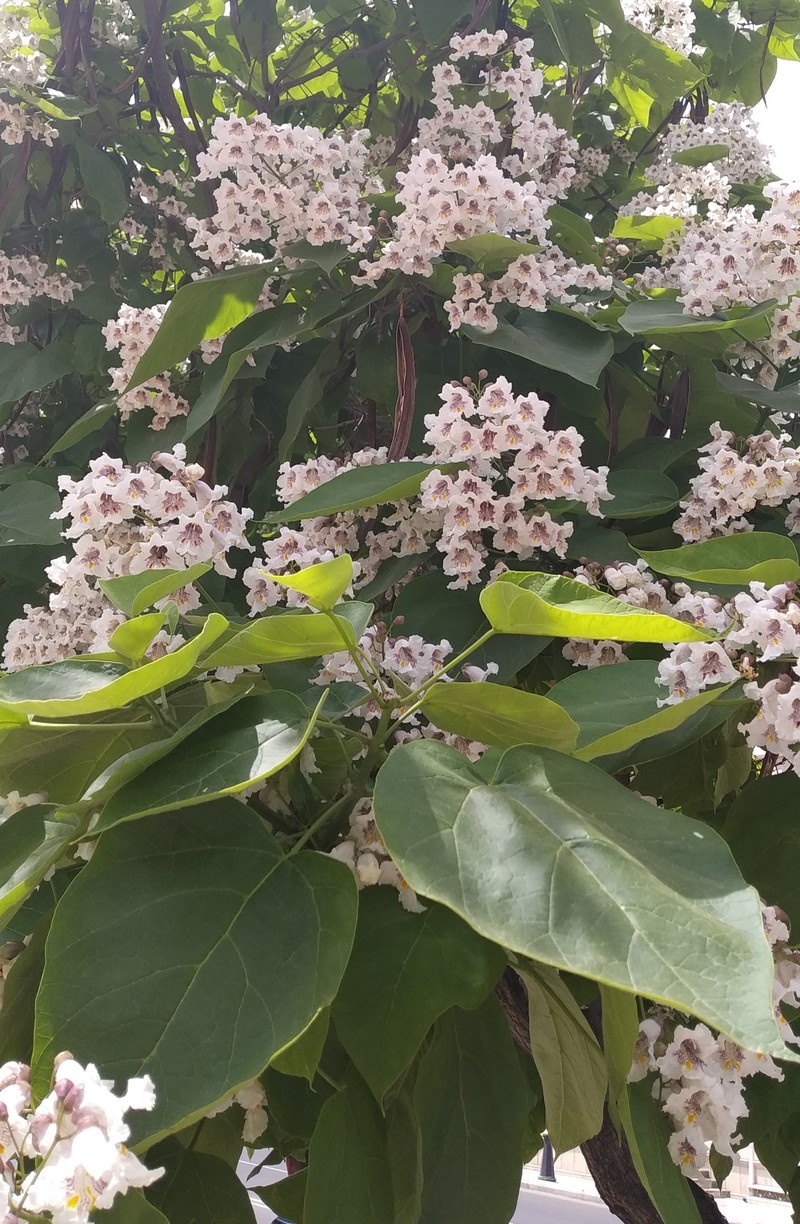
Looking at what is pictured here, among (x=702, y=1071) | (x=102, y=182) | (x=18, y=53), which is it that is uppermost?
(x=18, y=53)

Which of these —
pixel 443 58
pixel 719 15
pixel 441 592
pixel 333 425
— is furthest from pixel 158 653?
pixel 719 15

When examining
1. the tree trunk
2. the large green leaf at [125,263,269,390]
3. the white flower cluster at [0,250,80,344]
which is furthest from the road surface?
the large green leaf at [125,263,269,390]

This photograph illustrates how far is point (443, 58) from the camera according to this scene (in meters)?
1.30

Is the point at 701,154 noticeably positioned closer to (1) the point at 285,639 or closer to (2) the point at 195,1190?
(1) the point at 285,639

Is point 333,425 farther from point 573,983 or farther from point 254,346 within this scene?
point 573,983

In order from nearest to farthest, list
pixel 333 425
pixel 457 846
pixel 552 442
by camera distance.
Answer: pixel 457 846 → pixel 552 442 → pixel 333 425

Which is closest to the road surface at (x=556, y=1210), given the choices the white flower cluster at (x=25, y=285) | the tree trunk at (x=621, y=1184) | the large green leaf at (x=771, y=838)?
the tree trunk at (x=621, y=1184)

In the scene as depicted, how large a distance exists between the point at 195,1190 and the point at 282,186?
0.92m

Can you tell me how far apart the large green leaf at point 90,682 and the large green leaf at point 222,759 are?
0.03 metres

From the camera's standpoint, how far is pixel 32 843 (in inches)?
18.9

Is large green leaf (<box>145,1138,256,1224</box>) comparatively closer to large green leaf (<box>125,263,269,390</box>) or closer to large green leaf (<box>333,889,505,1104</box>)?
large green leaf (<box>333,889,505,1104</box>)

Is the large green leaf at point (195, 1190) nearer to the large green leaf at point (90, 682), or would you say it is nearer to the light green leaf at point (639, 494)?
the large green leaf at point (90, 682)

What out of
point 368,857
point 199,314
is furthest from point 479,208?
point 368,857

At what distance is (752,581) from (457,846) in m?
0.30
